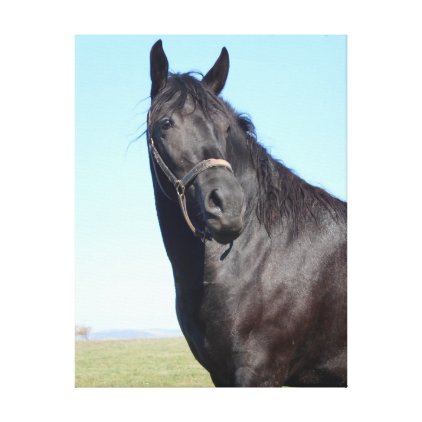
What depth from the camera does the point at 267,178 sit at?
3.79 meters

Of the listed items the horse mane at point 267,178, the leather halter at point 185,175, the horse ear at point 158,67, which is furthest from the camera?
the horse ear at point 158,67

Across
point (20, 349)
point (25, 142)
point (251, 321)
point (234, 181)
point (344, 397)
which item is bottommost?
point (344, 397)

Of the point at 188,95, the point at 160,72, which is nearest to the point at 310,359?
the point at 188,95

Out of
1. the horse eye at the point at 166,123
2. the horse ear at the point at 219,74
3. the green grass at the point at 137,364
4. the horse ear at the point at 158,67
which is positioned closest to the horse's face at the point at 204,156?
the horse eye at the point at 166,123

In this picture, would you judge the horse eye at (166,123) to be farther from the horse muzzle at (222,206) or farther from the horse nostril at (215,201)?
the horse nostril at (215,201)

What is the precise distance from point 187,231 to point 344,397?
1.71 meters

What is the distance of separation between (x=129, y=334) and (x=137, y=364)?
0.97 feet

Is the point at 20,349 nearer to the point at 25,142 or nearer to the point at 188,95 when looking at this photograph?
the point at 25,142

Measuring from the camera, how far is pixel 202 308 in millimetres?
3543

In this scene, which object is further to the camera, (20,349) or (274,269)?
(20,349)

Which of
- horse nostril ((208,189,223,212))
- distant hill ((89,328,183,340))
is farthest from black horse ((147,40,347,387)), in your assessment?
distant hill ((89,328,183,340))

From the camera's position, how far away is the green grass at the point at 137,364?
→ 4.39 metres

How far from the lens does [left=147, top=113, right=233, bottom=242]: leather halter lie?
3.25 metres

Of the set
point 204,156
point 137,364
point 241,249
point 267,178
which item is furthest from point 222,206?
point 137,364
